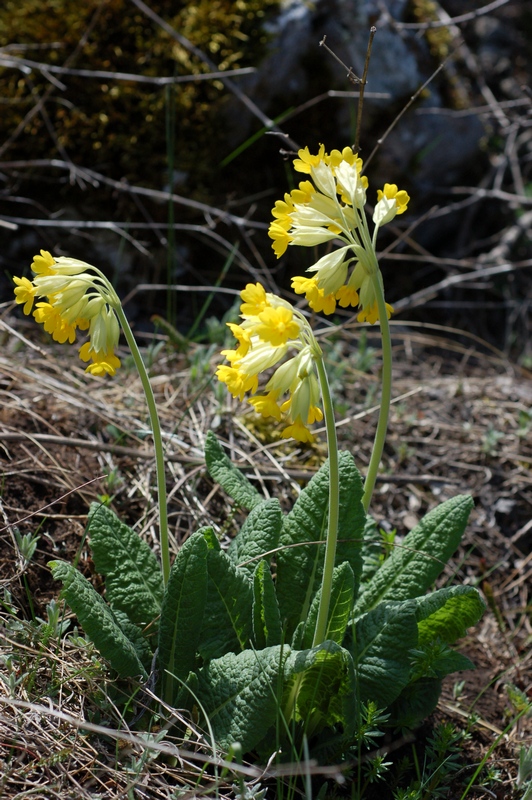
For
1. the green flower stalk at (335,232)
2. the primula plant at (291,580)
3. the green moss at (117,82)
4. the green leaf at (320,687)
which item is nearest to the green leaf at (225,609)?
the primula plant at (291,580)

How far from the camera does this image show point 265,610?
1994 mm

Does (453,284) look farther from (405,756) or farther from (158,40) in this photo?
(405,756)

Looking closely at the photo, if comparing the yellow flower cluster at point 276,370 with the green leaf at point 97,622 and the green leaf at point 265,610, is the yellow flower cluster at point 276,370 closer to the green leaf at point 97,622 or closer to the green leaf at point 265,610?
the green leaf at point 265,610

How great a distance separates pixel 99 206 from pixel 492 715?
3.16 m

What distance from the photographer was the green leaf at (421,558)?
2225 mm

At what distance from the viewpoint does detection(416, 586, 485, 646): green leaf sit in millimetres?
1989

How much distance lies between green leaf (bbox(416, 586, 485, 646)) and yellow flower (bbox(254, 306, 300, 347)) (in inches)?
33.9

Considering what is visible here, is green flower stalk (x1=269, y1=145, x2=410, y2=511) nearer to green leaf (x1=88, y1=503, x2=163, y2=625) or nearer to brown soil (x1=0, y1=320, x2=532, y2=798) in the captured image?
green leaf (x1=88, y1=503, x2=163, y2=625)

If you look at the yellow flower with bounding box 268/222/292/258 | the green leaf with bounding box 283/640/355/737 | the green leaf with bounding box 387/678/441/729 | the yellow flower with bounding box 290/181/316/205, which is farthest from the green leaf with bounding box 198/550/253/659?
the yellow flower with bounding box 290/181/316/205

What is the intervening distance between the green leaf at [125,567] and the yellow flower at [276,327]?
82 centimetres

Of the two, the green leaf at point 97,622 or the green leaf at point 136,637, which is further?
the green leaf at point 136,637

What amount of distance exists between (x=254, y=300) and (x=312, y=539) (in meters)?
0.87

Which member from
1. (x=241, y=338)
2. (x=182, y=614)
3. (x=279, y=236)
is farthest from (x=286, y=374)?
(x=182, y=614)

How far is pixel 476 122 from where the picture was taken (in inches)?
198
